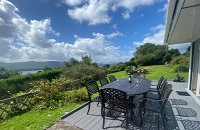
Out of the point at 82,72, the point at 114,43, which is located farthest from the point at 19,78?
the point at 114,43

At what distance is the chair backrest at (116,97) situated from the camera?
384 centimetres

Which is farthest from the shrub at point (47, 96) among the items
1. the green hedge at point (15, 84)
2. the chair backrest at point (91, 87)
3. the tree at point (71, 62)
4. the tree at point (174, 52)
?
Result: the tree at point (174, 52)

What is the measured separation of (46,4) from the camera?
11.9 m

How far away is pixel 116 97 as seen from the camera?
12.9 ft

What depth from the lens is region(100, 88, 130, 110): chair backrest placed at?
3840mm

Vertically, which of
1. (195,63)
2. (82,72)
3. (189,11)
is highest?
(189,11)

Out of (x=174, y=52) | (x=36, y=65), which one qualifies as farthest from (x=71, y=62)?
(x=174, y=52)

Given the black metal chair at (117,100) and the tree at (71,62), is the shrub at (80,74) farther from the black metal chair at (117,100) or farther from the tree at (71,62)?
the tree at (71,62)

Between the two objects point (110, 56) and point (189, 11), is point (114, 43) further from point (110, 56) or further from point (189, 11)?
point (189, 11)

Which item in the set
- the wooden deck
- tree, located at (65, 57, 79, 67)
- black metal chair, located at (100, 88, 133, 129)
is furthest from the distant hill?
black metal chair, located at (100, 88, 133, 129)

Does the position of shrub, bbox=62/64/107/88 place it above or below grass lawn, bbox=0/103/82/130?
above

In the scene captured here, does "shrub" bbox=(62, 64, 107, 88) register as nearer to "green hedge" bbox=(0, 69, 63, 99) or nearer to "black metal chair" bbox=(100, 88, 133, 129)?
"green hedge" bbox=(0, 69, 63, 99)

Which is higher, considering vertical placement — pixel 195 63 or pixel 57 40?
pixel 57 40

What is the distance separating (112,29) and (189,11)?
862 inches
